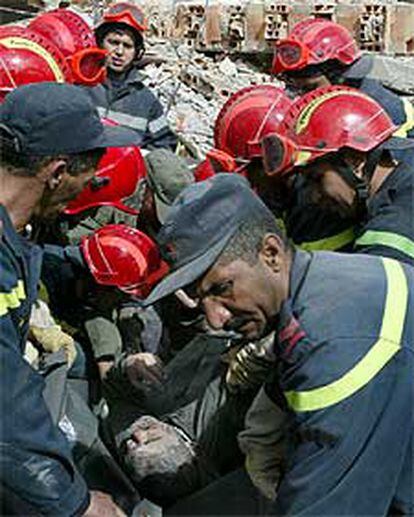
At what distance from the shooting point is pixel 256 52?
13375 mm

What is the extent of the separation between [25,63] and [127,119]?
1.85 metres

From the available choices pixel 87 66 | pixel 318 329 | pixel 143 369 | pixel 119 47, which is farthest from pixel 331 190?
pixel 119 47

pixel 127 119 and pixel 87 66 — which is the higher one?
pixel 87 66

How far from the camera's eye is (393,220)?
3.26 meters

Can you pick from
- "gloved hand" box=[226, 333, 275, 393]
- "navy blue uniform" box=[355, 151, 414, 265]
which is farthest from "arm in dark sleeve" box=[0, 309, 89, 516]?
"navy blue uniform" box=[355, 151, 414, 265]

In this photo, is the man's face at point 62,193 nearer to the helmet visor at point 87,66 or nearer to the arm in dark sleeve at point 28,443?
the arm in dark sleeve at point 28,443

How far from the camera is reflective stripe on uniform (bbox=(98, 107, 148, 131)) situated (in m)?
5.94

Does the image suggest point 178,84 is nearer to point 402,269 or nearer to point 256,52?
point 256,52

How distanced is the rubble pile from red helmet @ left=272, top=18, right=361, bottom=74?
2680 mm

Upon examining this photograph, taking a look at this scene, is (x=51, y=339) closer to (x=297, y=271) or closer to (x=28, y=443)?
(x=28, y=443)

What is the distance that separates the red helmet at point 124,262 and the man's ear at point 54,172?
4.37 ft

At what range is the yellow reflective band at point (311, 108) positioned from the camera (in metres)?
3.62

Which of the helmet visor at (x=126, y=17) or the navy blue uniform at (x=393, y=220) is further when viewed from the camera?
the helmet visor at (x=126, y=17)

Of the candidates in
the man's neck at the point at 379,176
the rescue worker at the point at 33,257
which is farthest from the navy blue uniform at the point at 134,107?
the rescue worker at the point at 33,257
